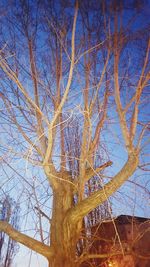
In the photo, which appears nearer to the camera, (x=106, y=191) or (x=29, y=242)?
(x=106, y=191)

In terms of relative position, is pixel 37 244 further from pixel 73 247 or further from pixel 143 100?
pixel 143 100

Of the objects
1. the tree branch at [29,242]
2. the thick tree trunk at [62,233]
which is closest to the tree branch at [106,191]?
the thick tree trunk at [62,233]

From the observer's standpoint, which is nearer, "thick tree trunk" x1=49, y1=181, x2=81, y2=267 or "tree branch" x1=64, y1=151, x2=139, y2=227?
"tree branch" x1=64, y1=151, x2=139, y2=227

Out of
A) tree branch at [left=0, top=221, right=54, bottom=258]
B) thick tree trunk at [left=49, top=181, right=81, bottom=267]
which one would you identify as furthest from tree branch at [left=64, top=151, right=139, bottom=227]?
tree branch at [left=0, top=221, right=54, bottom=258]

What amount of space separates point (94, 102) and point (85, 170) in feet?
4.45

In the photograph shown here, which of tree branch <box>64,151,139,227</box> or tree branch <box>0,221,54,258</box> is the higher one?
tree branch <box>64,151,139,227</box>

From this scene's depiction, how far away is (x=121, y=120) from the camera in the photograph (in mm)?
4816

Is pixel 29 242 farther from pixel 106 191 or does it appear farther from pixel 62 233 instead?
pixel 106 191

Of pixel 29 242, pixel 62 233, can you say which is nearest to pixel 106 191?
pixel 62 233

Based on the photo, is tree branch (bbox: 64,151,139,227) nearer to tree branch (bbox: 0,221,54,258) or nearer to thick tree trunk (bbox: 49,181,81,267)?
thick tree trunk (bbox: 49,181,81,267)

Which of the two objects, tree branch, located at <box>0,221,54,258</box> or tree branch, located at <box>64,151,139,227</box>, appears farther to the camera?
tree branch, located at <box>0,221,54,258</box>

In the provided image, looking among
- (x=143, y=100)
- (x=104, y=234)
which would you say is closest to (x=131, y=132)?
(x=143, y=100)

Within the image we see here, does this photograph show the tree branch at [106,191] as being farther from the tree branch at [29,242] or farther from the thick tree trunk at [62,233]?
the tree branch at [29,242]

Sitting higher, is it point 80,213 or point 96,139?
point 96,139
